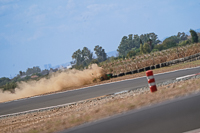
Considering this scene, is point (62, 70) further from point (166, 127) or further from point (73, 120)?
point (166, 127)

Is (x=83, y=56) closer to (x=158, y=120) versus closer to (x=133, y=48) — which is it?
(x=133, y=48)

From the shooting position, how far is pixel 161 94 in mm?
12734

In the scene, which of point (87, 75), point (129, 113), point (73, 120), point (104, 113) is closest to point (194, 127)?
point (129, 113)

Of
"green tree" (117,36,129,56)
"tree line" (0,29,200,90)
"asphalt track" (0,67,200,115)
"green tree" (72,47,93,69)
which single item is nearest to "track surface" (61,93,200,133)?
"asphalt track" (0,67,200,115)

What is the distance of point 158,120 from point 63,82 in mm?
27048

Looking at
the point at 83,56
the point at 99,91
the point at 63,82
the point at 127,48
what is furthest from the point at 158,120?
the point at 127,48

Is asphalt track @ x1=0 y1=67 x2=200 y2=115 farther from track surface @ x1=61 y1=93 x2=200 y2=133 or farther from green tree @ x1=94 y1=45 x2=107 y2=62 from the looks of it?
green tree @ x1=94 y1=45 x2=107 y2=62

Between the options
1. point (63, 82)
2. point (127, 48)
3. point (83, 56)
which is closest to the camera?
point (63, 82)

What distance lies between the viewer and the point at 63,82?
115 feet

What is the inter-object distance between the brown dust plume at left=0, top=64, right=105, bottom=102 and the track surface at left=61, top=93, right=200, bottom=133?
23.5 metres

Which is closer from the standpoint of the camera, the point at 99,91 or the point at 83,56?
the point at 99,91

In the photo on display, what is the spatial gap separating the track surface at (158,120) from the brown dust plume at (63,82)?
77.1 ft

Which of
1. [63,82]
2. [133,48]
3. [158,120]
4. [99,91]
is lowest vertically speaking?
[158,120]

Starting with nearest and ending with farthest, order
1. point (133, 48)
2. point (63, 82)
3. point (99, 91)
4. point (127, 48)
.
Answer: point (99, 91), point (63, 82), point (133, 48), point (127, 48)
